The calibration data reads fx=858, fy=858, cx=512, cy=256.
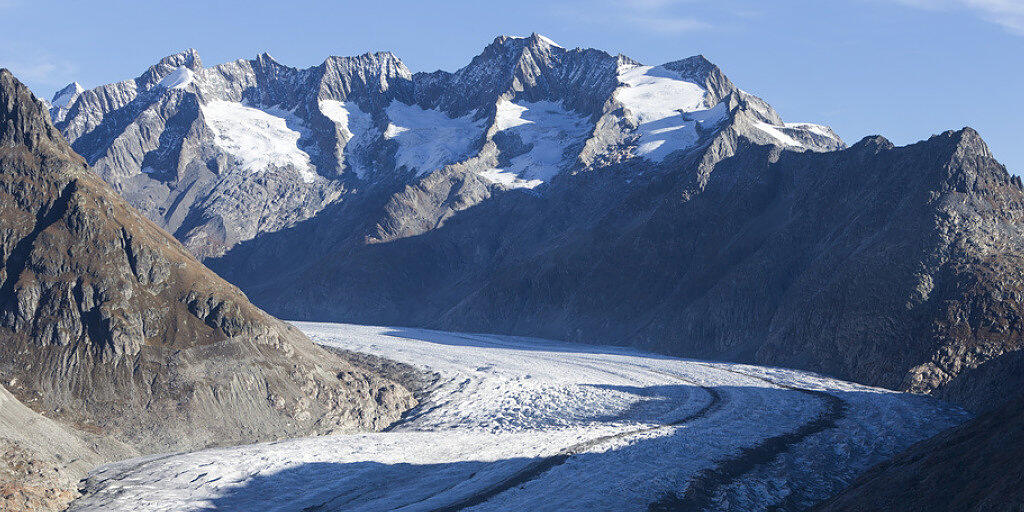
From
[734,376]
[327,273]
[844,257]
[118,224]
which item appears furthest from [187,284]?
[327,273]

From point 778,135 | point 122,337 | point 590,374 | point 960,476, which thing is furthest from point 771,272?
point 960,476

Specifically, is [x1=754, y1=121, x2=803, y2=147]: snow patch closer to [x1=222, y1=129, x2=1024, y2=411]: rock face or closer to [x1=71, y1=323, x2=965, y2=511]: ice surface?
[x1=222, y1=129, x2=1024, y2=411]: rock face

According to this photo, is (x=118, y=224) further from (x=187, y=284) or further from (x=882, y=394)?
(x=882, y=394)

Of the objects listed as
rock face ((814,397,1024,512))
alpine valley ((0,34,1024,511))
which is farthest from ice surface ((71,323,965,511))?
rock face ((814,397,1024,512))

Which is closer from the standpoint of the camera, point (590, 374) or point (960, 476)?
point (960, 476)

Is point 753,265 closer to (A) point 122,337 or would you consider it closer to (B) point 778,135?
(B) point 778,135
